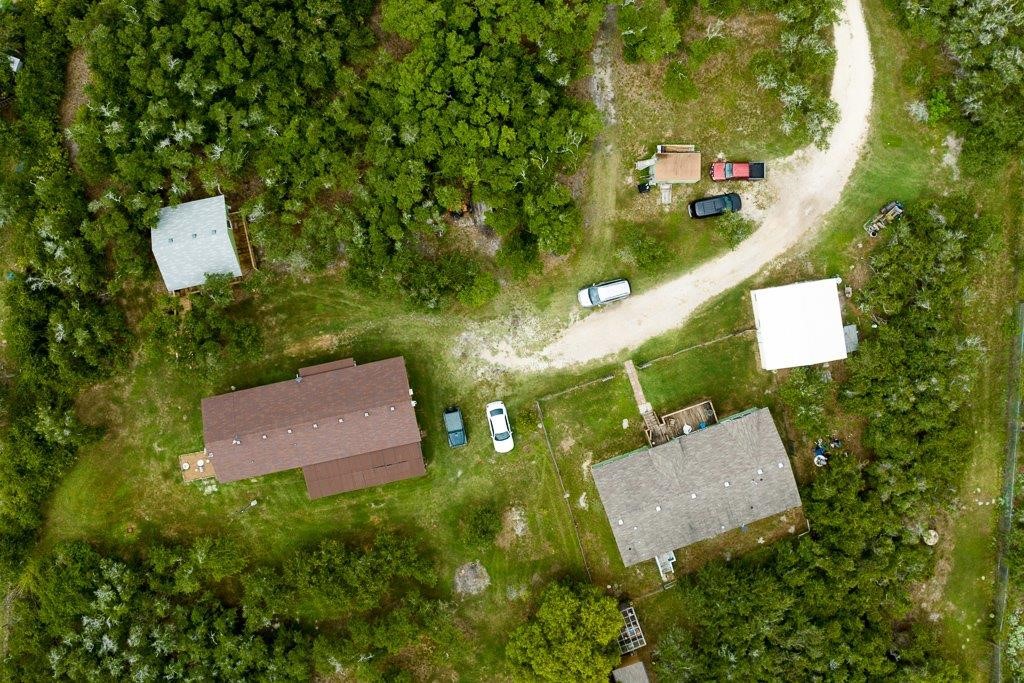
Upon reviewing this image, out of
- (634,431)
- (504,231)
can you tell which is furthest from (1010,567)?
(504,231)

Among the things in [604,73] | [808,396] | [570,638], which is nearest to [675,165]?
[604,73]

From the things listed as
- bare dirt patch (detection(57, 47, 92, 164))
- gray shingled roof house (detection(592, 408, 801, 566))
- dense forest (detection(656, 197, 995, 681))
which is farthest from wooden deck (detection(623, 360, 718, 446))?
bare dirt patch (detection(57, 47, 92, 164))

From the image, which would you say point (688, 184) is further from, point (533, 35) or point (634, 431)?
point (634, 431)

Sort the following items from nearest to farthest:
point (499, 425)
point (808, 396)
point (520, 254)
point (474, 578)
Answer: point (808, 396) → point (520, 254) → point (499, 425) → point (474, 578)

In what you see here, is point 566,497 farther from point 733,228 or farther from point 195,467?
point 195,467

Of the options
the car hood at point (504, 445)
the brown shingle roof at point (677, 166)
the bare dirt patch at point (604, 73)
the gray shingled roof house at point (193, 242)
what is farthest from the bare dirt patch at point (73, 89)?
the brown shingle roof at point (677, 166)

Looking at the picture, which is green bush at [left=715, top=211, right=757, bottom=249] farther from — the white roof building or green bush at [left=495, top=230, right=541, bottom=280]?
green bush at [left=495, top=230, right=541, bottom=280]
